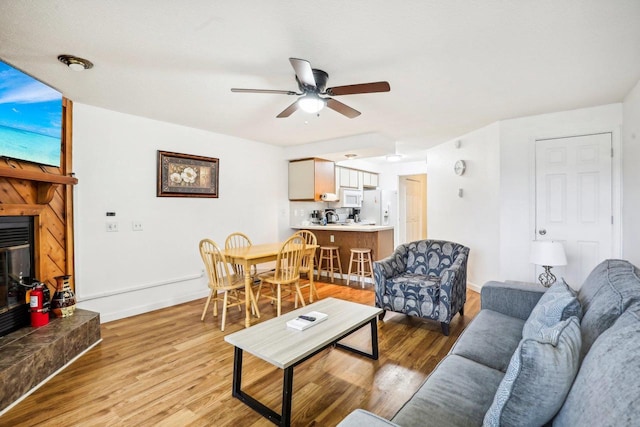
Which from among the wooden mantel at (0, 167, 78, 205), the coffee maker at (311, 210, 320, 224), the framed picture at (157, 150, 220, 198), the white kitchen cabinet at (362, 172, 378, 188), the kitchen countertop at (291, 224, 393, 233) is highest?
the white kitchen cabinet at (362, 172, 378, 188)

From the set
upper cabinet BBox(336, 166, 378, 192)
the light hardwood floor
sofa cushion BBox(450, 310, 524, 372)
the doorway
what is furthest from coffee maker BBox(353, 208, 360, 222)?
sofa cushion BBox(450, 310, 524, 372)

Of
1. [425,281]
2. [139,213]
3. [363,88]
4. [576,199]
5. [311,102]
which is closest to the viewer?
[363,88]

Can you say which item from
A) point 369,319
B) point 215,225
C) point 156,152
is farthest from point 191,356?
point 156,152

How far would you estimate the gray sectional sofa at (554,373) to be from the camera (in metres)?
0.82

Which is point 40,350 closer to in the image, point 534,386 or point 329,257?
point 534,386

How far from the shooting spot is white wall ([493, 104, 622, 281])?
11.9 ft

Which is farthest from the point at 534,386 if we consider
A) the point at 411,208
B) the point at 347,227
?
the point at 411,208

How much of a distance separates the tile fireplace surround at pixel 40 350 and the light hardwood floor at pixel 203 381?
0.26 ft

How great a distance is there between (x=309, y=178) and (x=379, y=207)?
91.1 inches

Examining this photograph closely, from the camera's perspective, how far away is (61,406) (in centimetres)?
192

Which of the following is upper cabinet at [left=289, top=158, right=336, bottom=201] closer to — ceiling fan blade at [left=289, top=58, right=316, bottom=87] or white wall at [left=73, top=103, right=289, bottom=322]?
white wall at [left=73, top=103, right=289, bottom=322]

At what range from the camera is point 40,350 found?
2.12 meters

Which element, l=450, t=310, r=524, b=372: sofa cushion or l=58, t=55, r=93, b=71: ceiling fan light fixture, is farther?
l=58, t=55, r=93, b=71: ceiling fan light fixture

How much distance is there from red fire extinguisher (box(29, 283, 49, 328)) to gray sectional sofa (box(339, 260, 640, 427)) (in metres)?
2.78
